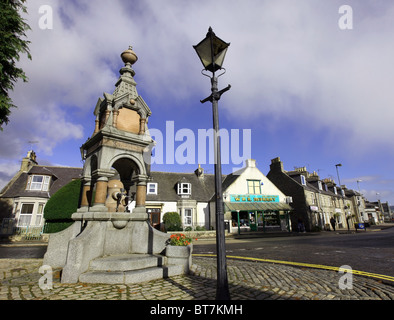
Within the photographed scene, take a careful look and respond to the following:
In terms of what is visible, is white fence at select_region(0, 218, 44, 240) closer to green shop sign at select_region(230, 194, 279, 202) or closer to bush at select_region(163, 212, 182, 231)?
bush at select_region(163, 212, 182, 231)

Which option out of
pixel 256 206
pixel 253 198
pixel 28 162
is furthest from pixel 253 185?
pixel 28 162

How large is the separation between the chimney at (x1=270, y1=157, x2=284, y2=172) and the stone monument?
28904mm

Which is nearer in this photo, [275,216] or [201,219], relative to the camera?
[201,219]

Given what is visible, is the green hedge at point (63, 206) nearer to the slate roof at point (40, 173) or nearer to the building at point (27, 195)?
the building at point (27, 195)

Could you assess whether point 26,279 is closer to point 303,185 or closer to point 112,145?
point 112,145

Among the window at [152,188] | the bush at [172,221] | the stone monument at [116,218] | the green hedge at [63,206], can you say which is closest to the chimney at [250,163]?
the bush at [172,221]

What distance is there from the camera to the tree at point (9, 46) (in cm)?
946

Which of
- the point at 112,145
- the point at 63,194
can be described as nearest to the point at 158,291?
the point at 112,145

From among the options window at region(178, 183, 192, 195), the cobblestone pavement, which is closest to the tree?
the cobblestone pavement

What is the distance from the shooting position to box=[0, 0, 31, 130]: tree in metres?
9.46

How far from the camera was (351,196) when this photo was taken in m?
44.9

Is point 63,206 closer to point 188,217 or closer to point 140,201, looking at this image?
point 140,201

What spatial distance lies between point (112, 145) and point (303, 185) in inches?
1171

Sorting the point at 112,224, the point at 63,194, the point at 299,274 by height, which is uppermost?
the point at 63,194
